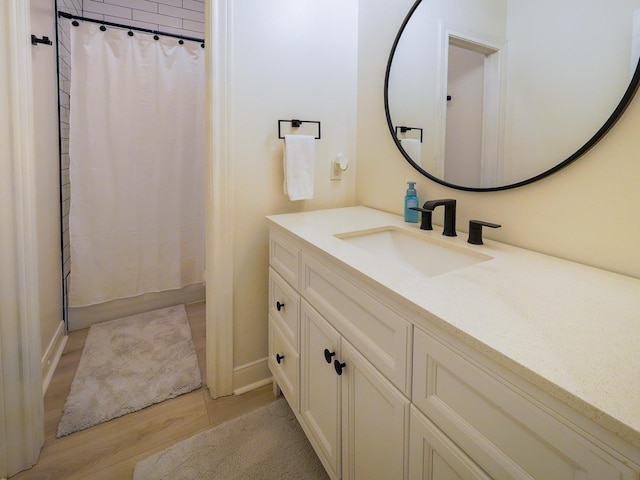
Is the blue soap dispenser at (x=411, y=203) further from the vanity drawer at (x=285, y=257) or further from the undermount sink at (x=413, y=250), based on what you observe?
the vanity drawer at (x=285, y=257)

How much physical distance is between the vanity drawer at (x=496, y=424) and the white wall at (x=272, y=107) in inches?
42.9

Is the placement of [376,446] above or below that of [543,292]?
below

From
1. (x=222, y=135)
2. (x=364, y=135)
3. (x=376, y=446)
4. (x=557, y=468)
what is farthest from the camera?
(x=364, y=135)

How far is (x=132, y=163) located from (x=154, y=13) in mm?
1157

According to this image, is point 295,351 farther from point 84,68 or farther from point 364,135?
point 84,68

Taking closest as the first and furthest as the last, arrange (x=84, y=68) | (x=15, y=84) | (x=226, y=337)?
(x=15, y=84) < (x=226, y=337) < (x=84, y=68)

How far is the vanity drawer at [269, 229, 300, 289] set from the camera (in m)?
1.23

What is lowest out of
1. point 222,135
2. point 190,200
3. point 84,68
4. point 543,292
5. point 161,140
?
point 543,292

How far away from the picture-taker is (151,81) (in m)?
2.21

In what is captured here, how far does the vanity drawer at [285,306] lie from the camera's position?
4.12ft

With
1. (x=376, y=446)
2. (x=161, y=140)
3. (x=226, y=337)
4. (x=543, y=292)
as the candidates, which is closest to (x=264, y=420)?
(x=226, y=337)

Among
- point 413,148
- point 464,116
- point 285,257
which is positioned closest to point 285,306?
point 285,257

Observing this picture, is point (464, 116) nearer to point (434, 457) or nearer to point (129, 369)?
point (434, 457)

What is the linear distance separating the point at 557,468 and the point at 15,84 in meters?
1.68
